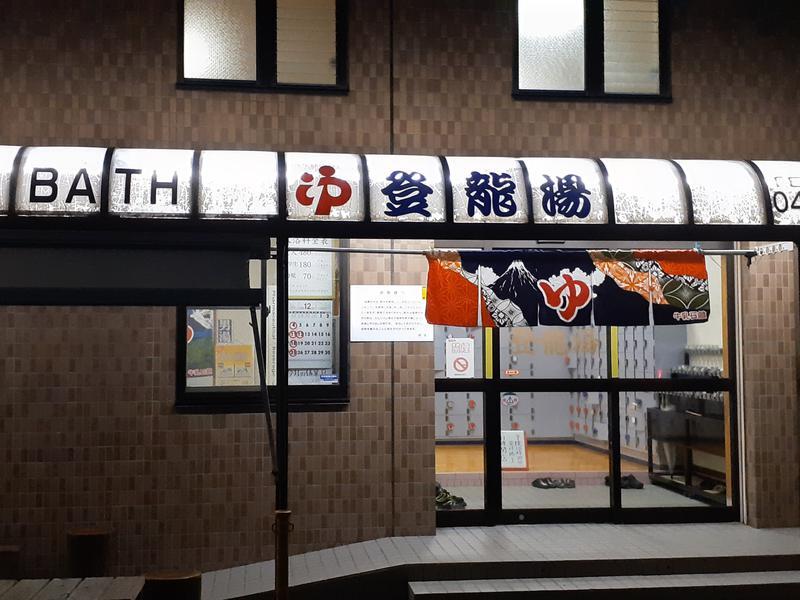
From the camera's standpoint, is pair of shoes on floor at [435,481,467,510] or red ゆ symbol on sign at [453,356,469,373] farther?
red ゆ symbol on sign at [453,356,469,373]

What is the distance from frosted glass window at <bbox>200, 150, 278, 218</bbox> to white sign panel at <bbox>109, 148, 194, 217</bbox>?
16 centimetres

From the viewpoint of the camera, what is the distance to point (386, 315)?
961 cm

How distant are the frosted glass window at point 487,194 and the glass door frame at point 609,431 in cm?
261

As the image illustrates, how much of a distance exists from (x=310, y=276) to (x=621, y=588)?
4.73 meters

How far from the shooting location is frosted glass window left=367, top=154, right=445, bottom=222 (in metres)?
7.82

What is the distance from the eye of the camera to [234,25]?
31.8ft

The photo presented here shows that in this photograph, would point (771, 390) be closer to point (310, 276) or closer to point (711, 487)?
point (711, 487)

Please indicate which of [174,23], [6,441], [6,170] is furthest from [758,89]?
[6,441]

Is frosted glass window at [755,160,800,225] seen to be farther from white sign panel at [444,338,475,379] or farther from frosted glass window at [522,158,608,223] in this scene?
white sign panel at [444,338,475,379]

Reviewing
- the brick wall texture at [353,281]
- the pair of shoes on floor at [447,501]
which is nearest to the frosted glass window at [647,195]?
the brick wall texture at [353,281]

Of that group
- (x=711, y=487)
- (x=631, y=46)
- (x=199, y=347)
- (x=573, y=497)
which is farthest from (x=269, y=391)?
(x=631, y=46)

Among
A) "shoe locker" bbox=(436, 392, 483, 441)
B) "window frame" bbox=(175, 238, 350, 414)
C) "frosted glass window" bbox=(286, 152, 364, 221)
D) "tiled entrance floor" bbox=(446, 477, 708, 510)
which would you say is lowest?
"tiled entrance floor" bbox=(446, 477, 708, 510)

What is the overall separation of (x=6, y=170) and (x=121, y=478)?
354 cm

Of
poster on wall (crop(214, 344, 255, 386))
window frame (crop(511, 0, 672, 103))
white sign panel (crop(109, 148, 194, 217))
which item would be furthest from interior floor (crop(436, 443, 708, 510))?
white sign panel (crop(109, 148, 194, 217))
